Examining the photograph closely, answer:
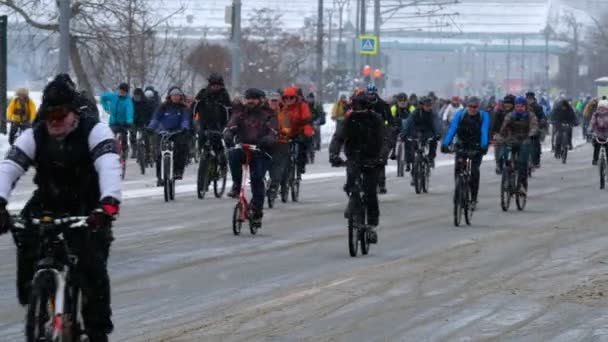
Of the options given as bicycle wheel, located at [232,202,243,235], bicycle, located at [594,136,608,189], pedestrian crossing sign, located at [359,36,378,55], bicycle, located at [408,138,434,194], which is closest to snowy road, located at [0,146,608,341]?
bicycle wheel, located at [232,202,243,235]

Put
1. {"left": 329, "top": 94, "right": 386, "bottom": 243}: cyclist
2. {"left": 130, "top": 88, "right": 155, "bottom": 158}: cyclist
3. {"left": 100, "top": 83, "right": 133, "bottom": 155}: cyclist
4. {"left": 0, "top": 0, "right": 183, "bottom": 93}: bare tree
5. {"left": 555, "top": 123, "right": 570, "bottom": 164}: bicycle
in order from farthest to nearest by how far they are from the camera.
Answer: {"left": 0, "top": 0, "right": 183, "bottom": 93}: bare tree, {"left": 555, "top": 123, "right": 570, "bottom": 164}: bicycle, {"left": 130, "top": 88, "right": 155, "bottom": 158}: cyclist, {"left": 100, "top": 83, "right": 133, "bottom": 155}: cyclist, {"left": 329, "top": 94, "right": 386, "bottom": 243}: cyclist

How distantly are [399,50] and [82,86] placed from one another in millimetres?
111719

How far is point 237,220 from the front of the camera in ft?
61.8

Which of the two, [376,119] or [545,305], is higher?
[376,119]

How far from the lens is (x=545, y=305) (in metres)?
12.8

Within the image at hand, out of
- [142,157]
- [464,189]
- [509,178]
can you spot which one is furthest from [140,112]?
[464,189]

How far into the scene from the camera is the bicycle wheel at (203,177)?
80.2ft

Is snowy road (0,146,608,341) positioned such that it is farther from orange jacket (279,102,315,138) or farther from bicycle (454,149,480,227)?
orange jacket (279,102,315,138)

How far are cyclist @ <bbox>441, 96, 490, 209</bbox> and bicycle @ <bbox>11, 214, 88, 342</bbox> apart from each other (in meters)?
13.1

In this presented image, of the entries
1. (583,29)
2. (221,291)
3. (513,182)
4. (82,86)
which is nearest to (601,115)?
(513,182)

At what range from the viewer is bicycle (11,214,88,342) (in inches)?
326

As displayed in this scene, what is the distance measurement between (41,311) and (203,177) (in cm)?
1669

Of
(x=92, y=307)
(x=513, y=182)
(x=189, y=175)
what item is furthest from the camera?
(x=189, y=175)

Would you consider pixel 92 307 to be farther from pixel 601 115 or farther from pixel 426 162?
pixel 601 115
